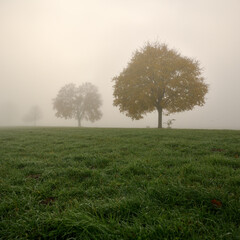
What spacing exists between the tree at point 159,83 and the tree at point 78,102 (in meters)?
25.4

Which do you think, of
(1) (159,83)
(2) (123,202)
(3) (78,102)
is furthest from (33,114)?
(2) (123,202)

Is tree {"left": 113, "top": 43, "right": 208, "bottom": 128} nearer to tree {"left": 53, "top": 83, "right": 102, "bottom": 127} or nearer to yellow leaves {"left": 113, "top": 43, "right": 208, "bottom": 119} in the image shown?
yellow leaves {"left": 113, "top": 43, "right": 208, "bottom": 119}

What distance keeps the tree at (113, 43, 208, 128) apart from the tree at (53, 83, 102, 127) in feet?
83.2

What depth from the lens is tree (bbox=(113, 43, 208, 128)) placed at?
21344 mm

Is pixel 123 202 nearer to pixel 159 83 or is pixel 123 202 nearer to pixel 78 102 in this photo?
pixel 159 83

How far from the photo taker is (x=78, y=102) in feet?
155

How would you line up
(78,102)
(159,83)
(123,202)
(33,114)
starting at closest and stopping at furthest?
(123,202) < (159,83) < (78,102) < (33,114)

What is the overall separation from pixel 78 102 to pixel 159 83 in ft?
104

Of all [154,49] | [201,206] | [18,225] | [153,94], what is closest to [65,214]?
[18,225]

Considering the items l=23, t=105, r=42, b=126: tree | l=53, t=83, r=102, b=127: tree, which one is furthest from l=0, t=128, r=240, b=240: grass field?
l=23, t=105, r=42, b=126: tree

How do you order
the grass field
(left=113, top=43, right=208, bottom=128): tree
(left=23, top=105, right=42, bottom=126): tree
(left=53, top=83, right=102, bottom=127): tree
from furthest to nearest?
(left=23, top=105, right=42, bottom=126): tree
(left=53, top=83, right=102, bottom=127): tree
(left=113, top=43, right=208, bottom=128): tree
the grass field

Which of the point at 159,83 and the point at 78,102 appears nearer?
the point at 159,83

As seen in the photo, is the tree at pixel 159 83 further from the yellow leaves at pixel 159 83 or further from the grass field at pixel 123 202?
the grass field at pixel 123 202

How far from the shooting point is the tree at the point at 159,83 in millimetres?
21344
